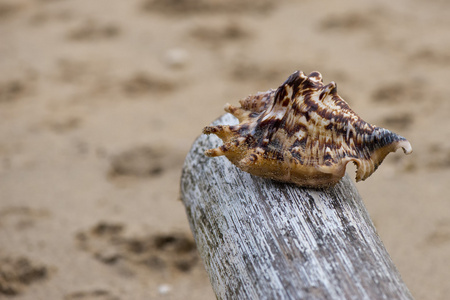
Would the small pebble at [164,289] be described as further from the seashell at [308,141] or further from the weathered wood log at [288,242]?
the seashell at [308,141]

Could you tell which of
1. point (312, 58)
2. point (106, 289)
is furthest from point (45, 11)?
point (106, 289)

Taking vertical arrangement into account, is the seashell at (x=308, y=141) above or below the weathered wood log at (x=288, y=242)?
above

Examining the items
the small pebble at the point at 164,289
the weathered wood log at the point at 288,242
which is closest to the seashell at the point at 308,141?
the weathered wood log at the point at 288,242

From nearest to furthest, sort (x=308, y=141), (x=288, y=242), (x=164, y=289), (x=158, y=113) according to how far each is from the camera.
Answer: (x=288, y=242), (x=308, y=141), (x=164, y=289), (x=158, y=113)

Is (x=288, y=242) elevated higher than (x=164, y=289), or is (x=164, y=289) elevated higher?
(x=164, y=289)

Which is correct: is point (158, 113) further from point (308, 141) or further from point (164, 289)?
point (308, 141)

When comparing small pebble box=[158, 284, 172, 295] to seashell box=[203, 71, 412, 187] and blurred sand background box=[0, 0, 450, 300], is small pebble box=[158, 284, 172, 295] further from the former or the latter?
seashell box=[203, 71, 412, 187]

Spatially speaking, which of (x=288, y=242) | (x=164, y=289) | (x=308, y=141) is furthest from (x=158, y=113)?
(x=288, y=242)
